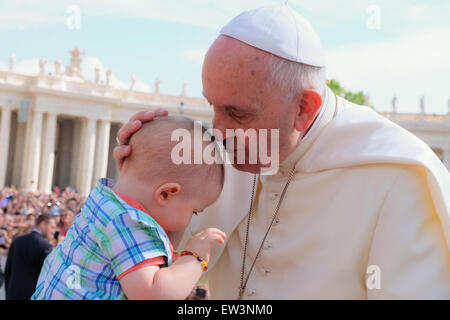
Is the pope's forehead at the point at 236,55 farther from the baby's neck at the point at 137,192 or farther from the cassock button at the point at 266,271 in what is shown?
the cassock button at the point at 266,271

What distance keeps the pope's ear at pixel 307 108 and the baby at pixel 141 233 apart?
43cm

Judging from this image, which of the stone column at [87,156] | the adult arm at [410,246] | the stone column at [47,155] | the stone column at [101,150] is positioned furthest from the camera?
the stone column at [101,150]

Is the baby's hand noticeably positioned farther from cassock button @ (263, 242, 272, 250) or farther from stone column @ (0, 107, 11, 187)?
stone column @ (0, 107, 11, 187)

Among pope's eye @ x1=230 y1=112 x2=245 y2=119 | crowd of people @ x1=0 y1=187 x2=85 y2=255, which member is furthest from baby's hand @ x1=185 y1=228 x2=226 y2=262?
crowd of people @ x1=0 y1=187 x2=85 y2=255

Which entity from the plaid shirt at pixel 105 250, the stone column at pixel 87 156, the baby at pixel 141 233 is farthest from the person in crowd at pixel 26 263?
the stone column at pixel 87 156

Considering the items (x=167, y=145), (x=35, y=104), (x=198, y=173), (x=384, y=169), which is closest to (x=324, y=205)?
(x=384, y=169)

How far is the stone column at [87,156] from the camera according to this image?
42219mm

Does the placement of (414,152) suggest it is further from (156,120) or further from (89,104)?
(89,104)

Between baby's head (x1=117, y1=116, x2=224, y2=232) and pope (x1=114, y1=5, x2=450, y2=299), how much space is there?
11cm

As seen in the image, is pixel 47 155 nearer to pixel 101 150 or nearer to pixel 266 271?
pixel 101 150

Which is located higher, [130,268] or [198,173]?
[198,173]

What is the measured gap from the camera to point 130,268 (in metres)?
1.94

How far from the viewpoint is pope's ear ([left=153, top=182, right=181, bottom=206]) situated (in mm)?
2115
